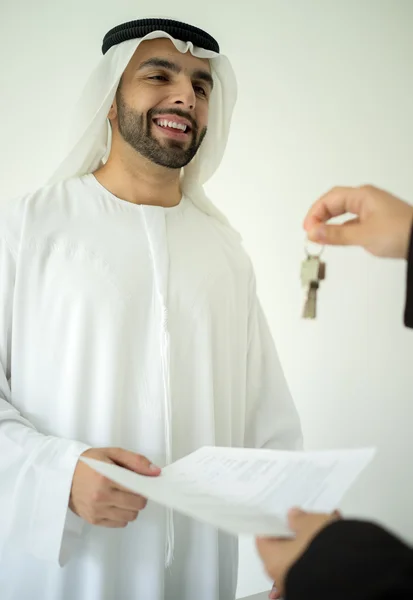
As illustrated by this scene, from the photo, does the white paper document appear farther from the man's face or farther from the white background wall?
the white background wall

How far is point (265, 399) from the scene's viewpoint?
4.91 feet

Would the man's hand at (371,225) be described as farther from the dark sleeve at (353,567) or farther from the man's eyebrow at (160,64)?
the man's eyebrow at (160,64)

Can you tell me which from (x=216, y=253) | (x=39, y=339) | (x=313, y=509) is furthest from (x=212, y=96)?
(x=313, y=509)

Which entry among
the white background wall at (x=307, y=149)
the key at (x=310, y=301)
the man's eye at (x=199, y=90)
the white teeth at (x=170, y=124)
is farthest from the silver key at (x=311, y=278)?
the white background wall at (x=307, y=149)

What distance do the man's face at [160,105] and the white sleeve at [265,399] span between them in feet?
1.53

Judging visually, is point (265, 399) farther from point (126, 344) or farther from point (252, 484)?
point (252, 484)

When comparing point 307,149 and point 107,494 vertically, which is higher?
point 307,149

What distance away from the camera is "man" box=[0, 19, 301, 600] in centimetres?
105

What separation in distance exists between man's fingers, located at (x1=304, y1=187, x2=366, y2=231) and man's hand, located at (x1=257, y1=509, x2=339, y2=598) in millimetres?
481

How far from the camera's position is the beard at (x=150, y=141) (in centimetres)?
138

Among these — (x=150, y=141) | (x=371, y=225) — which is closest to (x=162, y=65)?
(x=150, y=141)

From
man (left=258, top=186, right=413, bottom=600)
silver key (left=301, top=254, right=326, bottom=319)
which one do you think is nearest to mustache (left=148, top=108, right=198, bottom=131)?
silver key (left=301, top=254, right=326, bottom=319)

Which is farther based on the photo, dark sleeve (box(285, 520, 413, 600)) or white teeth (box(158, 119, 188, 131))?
white teeth (box(158, 119, 188, 131))

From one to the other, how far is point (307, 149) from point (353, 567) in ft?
6.12
